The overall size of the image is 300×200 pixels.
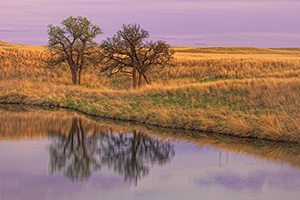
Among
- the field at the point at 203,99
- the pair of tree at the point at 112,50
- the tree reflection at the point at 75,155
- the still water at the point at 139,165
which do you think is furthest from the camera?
the pair of tree at the point at 112,50

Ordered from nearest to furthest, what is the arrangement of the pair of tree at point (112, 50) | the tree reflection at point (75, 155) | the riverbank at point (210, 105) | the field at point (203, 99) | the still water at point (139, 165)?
the still water at point (139, 165) → the tree reflection at point (75, 155) → the riverbank at point (210, 105) → the field at point (203, 99) → the pair of tree at point (112, 50)

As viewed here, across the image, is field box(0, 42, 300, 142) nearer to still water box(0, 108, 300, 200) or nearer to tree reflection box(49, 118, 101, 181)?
still water box(0, 108, 300, 200)

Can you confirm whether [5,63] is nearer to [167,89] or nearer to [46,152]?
[167,89]

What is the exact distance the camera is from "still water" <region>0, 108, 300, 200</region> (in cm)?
1204

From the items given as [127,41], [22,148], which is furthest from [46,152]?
[127,41]

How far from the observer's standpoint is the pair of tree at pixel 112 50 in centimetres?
3569

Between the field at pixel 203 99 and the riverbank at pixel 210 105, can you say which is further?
the field at pixel 203 99

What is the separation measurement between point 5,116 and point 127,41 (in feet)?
42.7

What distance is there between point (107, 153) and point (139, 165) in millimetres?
2418

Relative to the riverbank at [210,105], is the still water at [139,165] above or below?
below

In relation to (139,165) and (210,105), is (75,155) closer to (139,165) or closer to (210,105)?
(139,165)

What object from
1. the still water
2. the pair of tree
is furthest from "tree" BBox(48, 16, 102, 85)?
the still water

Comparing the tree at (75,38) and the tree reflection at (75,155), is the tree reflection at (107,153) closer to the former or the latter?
the tree reflection at (75,155)

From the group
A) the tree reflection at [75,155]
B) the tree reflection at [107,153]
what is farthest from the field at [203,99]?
the tree reflection at [75,155]
